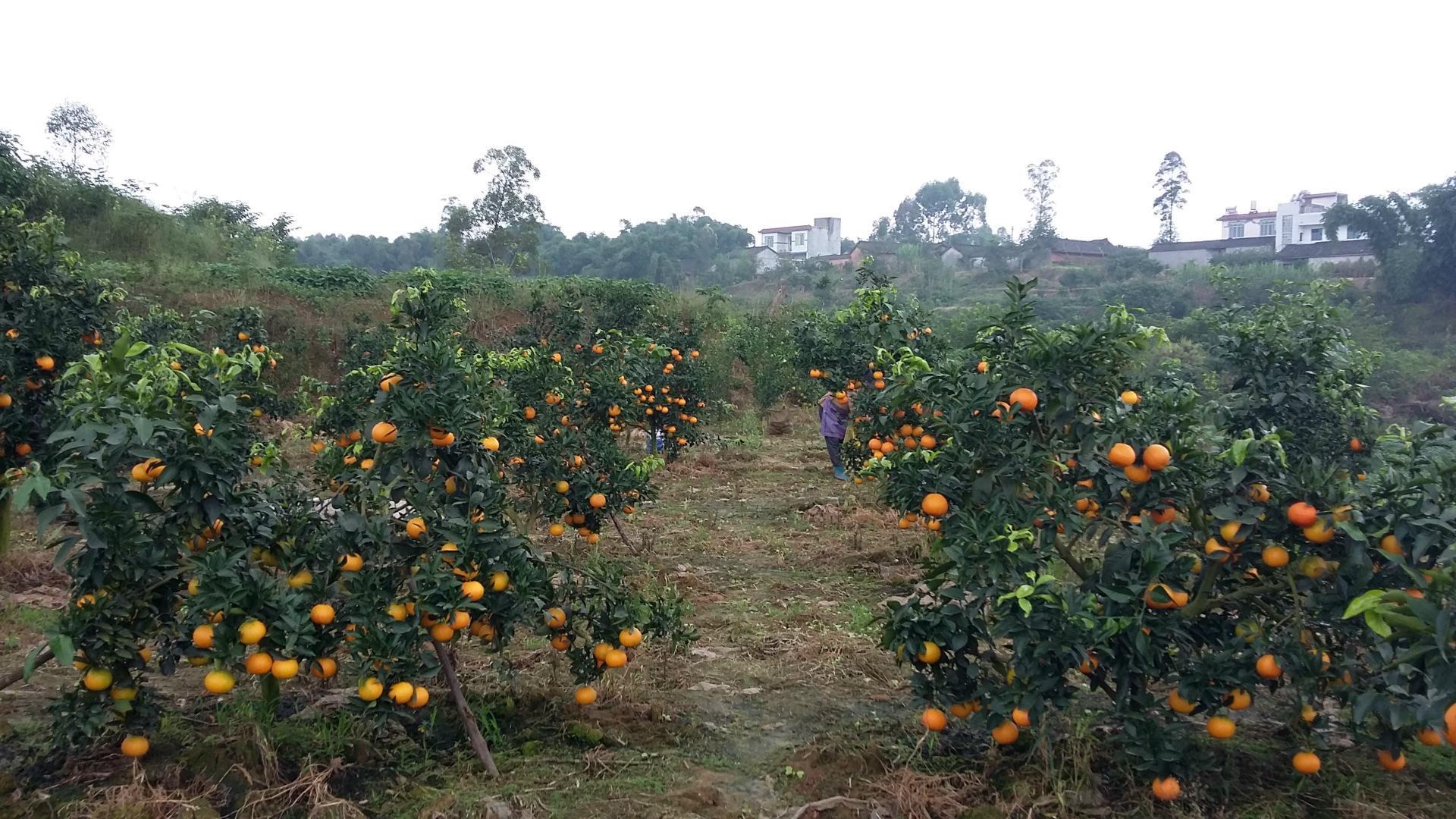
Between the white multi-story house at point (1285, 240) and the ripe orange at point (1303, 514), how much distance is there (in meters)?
25.4

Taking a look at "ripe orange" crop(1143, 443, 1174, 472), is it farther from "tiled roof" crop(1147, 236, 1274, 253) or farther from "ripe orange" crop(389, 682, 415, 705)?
"tiled roof" crop(1147, 236, 1274, 253)

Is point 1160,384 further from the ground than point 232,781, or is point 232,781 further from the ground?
point 1160,384

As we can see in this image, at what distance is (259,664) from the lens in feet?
8.10

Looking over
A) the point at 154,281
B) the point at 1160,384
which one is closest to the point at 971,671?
the point at 1160,384

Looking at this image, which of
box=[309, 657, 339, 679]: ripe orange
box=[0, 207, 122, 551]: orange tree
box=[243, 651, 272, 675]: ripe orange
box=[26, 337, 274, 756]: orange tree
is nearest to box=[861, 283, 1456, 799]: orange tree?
box=[309, 657, 339, 679]: ripe orange

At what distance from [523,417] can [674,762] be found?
7.02ft

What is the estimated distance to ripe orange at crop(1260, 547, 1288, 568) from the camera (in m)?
2.48

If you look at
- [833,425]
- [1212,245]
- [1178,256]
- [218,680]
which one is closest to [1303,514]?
[218,680]

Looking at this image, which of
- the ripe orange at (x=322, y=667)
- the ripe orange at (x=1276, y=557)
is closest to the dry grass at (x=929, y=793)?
the ripe orange at (x=1276, y=557)

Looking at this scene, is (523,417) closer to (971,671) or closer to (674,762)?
(674,762)

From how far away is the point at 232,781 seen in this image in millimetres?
2762

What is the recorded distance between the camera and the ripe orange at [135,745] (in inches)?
102

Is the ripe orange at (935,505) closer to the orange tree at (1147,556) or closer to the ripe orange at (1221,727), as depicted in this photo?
the orange tree at (1147,556)

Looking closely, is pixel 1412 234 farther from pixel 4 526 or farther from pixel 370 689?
pixel 4 526
